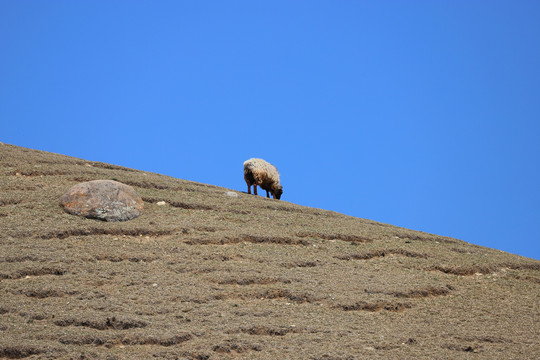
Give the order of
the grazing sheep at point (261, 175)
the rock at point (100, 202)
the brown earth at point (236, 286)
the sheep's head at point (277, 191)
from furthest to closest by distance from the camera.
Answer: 1. the sheep's head at point (277, 191)
2. the grazing sheep at point (261, 175)
3. the rock at point (100, 202)
4. the brown earth at point (236, 286)

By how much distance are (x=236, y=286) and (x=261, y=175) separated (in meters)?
13.1

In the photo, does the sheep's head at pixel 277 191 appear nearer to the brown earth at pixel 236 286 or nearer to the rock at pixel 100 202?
the brown earth at pixel 236 286

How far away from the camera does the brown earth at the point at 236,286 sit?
1151 centimetres

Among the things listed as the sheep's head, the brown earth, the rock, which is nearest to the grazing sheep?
the sheep's head

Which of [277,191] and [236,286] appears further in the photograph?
[277,191]

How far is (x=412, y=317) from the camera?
1390 cm

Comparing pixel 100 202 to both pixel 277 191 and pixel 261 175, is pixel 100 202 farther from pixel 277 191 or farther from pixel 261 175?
pixel 277 191

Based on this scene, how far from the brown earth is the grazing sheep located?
4.78m

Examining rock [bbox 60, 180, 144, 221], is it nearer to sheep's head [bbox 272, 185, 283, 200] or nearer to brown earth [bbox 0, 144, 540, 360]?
brown earth [bbox 0, 144, 540, 360]

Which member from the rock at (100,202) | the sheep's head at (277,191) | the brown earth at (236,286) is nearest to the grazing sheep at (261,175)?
the sheep's head at (277,191)

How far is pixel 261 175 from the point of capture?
2733 cm

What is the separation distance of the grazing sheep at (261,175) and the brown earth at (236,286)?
4776mm

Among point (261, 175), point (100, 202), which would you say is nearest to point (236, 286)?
point (100, 202)

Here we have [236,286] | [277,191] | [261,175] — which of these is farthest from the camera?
[277,191]
